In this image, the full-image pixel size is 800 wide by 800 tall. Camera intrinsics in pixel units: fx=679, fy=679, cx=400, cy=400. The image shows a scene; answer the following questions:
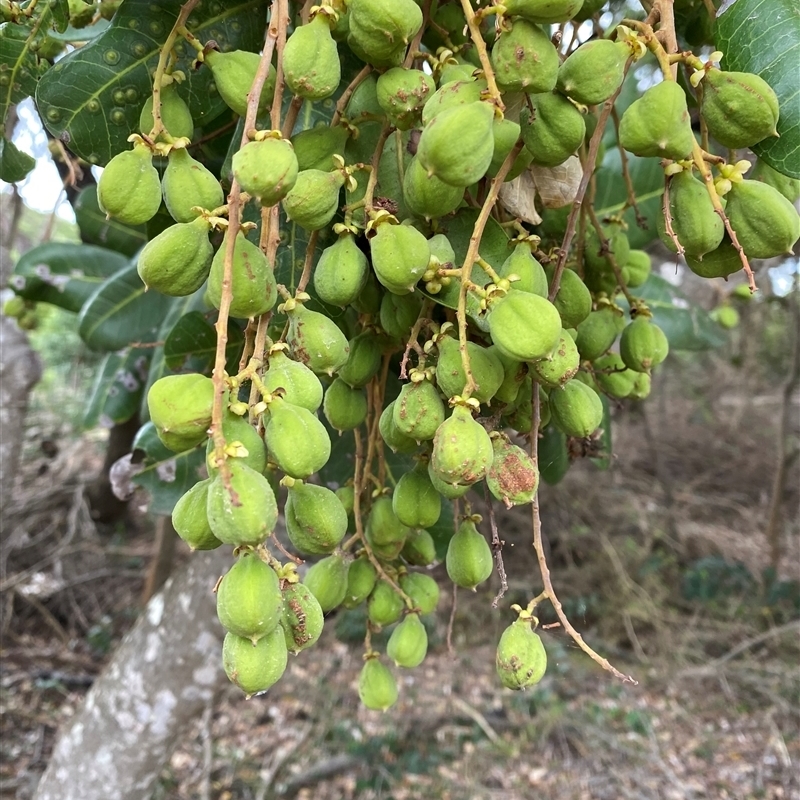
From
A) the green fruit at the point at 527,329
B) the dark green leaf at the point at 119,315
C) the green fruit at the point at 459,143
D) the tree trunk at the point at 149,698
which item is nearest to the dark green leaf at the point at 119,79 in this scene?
the green fruit at the point at 459,143

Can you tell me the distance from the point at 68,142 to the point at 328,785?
2.88m

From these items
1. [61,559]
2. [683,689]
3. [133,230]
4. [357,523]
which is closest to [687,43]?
[357,523]

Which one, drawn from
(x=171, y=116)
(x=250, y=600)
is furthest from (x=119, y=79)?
(x=250, y=600)

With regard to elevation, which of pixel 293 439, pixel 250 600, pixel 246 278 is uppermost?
pixel 246 278

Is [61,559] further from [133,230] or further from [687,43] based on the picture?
[687,43]

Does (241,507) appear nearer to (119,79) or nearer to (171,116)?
(171,116)

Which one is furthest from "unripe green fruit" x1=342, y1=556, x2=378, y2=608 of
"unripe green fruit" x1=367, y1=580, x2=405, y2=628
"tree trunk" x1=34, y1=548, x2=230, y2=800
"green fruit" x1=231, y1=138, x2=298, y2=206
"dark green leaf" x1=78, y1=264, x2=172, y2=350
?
"dark green leaf" x1=78, y1=264, x2=172, y2=350

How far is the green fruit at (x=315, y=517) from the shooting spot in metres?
0.72

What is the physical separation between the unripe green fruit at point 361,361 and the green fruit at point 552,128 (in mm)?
307

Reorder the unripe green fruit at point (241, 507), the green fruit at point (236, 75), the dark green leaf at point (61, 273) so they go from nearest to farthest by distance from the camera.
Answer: the unripe green fruit at point (241, 507), the green fruit at point (236, 75), the dark green leaf at point (61, 273)

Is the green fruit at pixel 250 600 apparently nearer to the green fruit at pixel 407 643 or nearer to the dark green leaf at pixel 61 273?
the green fruit at pixel 407 643

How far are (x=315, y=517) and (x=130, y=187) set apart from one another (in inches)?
16.2

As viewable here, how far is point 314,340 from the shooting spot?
72cm

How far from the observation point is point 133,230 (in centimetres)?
210
